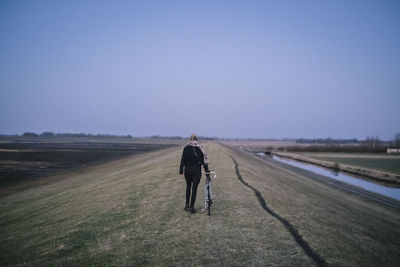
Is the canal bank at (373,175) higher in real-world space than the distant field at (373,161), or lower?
lower

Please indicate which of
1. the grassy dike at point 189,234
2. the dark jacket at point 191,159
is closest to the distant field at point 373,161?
the grassy dike at point 189,234

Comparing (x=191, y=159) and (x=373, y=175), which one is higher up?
(x=191, y=159)

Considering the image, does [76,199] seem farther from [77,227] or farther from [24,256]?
[24,256]

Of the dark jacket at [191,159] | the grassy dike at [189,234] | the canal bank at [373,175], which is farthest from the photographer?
the canal bank at [373,175]

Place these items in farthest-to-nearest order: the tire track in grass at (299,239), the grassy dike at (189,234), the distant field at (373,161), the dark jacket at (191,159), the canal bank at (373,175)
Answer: the distant field at (373,161)
the canal bank at (373,175)
the dark jacket at (191,159)
the grassy dike at (189,234)
the tire track in grass at (299,239)

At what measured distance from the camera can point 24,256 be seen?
9.44 metres

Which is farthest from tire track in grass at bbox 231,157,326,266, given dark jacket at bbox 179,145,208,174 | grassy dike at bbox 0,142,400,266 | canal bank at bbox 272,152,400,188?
canal bank at bbox 272,152,400,188

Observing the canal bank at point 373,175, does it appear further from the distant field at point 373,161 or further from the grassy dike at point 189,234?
the grassy dike at point 189,234

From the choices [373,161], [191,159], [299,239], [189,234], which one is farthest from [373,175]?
[189,234]

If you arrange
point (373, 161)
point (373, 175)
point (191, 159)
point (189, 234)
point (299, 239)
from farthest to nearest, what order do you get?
point (373, 161) < point (373, 175) < point (191, 159) < point (189, 234) < point (299, 239)

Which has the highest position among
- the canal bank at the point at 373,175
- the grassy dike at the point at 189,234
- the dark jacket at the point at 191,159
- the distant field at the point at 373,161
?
the dark jacket at the point at 191,159

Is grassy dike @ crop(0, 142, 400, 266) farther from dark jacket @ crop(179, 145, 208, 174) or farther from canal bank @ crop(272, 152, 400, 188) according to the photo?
canal bank @ crop(272, 152, 400, 188)

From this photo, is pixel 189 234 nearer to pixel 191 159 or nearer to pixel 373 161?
pixel 191 159

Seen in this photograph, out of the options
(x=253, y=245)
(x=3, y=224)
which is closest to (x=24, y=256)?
(x=3, y=224)
